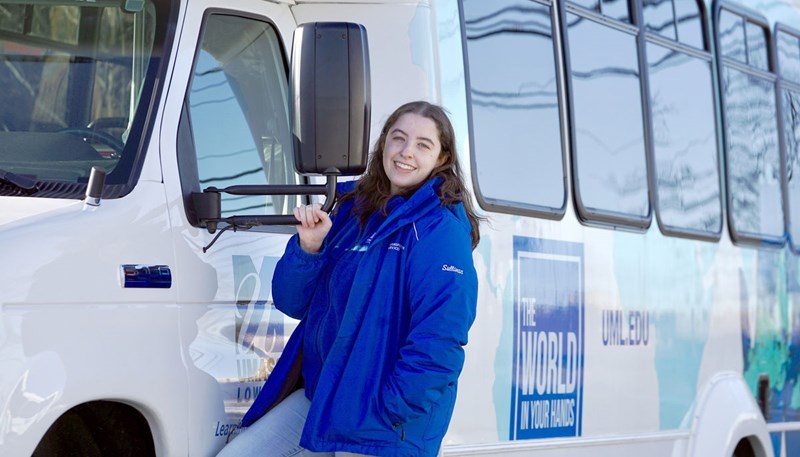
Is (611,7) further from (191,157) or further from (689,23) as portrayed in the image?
(191,157)

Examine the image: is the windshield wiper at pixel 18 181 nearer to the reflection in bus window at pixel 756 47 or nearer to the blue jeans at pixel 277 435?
the blue jeans at pixel 277 435

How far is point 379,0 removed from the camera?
15.2 ft

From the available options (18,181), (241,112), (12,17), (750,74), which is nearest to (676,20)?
(750,74)

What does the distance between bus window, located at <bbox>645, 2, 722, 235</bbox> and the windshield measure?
2.98 metres

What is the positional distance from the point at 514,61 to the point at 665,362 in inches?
64.6

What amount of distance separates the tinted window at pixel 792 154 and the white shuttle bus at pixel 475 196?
36mm

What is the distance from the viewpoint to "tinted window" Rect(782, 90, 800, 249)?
7633 mm

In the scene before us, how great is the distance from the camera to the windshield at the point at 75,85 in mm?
3758

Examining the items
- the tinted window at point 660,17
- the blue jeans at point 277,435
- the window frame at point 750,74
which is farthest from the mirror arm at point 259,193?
the window frame at point 750,74

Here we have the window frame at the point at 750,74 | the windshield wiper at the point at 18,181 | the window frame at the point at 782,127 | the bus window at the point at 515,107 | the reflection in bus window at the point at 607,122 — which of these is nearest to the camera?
the windshield wiper at the point at 18,181

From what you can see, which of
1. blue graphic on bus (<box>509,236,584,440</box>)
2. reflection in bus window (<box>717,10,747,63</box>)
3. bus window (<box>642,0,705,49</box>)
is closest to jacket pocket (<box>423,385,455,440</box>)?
blue graphic on bus (<box>509,236,584,440</box>)

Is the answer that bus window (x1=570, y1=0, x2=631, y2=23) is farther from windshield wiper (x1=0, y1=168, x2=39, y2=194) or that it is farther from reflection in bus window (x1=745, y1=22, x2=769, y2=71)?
windshield wiper (x1=0, y1=168, x2=39, y2=194)

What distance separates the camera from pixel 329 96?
369cm

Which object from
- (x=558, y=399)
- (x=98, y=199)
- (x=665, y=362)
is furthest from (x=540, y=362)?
(x=98, y=199)
